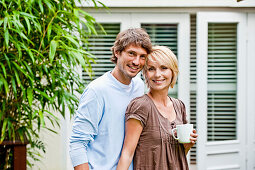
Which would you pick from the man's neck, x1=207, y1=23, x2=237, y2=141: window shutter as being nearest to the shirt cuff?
the man's neck

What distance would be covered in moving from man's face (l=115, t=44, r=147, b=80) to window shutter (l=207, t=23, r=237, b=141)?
259 centimetres

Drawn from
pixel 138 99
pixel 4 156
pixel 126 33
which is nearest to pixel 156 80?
pixel 138 99

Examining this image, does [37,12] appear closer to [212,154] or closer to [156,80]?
[156,80]

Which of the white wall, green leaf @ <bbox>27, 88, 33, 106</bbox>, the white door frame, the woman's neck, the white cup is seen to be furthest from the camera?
the white door frame

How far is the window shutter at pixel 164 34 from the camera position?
4.22m

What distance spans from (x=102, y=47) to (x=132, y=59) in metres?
2.49

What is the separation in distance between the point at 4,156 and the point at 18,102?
47 cm

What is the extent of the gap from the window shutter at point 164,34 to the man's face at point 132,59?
2498 millimetres

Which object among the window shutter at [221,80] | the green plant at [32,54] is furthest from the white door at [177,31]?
the green plant at [32,54]

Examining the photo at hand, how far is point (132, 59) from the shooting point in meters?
1.74

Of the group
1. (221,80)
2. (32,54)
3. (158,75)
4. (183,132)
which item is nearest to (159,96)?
(158,75)

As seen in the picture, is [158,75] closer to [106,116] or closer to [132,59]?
[132,59]

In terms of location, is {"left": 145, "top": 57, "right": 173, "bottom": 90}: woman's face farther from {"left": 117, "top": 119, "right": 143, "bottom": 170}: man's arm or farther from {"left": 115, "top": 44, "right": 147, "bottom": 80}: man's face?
{"left": 117, "top": 119, "right": 143, "bottom": 170}: man's arm

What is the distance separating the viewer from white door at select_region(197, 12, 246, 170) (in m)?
4.07
